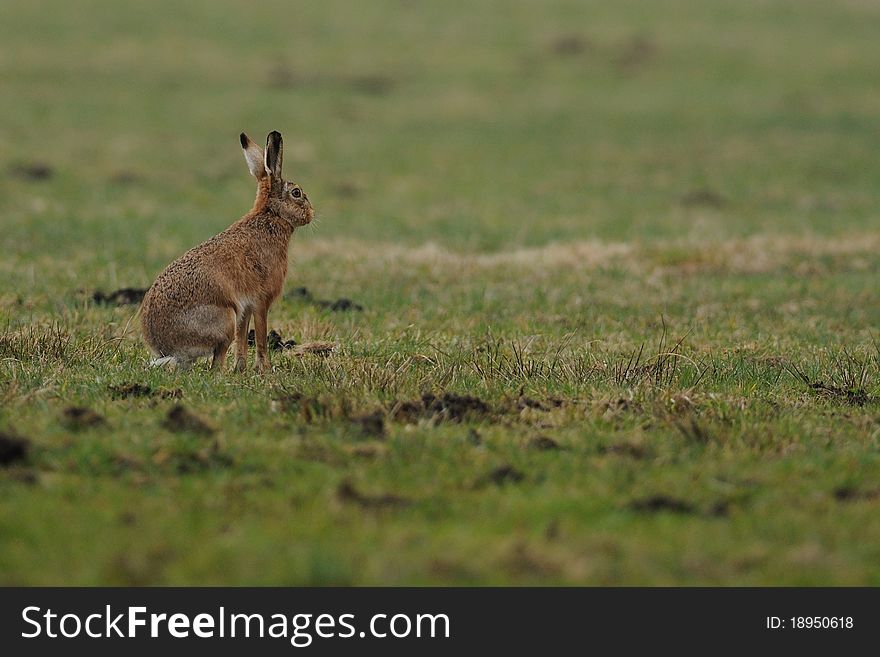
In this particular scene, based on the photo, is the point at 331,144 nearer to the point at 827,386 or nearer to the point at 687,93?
the point at 687,93

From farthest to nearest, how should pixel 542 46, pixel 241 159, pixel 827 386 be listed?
pixel 542 46
pixel 241 159
pixel 827 386

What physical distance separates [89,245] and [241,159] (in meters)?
10.5

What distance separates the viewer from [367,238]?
1861 centimetres

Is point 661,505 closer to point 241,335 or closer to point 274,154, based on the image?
point 241,335

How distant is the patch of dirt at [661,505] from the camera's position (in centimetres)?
605

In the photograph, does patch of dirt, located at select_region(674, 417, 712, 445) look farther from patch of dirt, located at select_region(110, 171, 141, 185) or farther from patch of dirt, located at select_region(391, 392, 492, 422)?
patch of dirt, located at select_region(110, 171, 141, 185)

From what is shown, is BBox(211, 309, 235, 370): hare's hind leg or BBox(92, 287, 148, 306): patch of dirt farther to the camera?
BBox(92, 287, 148, 306): patch of dirt

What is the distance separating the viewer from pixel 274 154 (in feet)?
31.7

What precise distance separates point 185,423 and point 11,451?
1.00 m

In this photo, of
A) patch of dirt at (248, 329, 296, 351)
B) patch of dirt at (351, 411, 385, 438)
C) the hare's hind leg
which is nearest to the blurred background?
patch of dirt at (248, 329, 296, 351)

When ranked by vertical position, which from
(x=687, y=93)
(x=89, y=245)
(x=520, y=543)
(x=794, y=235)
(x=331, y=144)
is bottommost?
(x=520, y=543)

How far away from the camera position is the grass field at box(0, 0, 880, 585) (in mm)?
5586

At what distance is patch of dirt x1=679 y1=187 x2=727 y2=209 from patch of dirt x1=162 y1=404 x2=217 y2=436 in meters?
17.1
